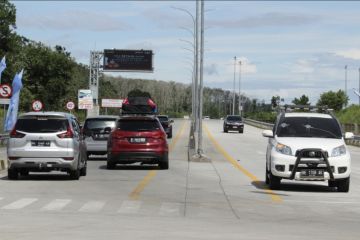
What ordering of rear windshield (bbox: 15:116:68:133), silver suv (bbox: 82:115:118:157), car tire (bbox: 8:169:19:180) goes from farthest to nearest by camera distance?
1. silver suv (bbox: 82:115:118:157)
2. car tire (bbox: 8:169:19:180)
3. rear windshield (bbox: 15:116:68:133)

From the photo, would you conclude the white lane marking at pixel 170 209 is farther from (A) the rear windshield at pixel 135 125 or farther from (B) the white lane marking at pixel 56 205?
(A) the rear windshield at pixel 135 125

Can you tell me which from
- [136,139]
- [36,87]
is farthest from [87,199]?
[36,87]

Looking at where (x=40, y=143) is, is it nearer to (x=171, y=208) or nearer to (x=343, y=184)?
(x=171, y=208)

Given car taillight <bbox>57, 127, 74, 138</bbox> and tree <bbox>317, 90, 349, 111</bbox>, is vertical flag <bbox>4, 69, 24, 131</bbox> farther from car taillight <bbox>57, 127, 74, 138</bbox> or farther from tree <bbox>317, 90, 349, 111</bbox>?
tree <bbox>317, 90, 349, 111</bbox>

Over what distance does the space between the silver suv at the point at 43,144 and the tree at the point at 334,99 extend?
9991 cm

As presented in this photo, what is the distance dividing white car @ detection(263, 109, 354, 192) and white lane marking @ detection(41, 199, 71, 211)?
5.12m

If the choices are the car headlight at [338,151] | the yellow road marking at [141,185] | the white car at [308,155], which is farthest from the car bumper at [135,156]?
the car headlight at [338,151]

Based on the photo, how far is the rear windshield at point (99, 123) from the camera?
32125 mm

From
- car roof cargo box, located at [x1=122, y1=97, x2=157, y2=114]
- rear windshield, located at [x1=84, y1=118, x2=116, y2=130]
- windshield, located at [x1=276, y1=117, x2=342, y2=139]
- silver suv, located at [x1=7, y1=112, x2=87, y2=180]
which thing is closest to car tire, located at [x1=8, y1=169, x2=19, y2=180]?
silver suv, located at [x1=7, y1=112, x2=87, y2=180]

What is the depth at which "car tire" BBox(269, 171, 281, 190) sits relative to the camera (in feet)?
61.1

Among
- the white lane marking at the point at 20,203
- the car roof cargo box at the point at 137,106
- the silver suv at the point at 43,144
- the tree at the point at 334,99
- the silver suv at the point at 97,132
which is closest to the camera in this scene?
the white lane marking at the point at 20,203

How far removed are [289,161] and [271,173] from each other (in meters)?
0.76

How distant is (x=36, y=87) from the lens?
3511 inches

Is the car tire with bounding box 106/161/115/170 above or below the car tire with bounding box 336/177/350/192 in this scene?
below
